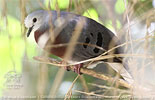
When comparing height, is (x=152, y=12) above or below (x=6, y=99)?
above

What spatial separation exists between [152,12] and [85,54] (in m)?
0.50

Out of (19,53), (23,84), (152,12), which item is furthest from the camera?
(19,53)

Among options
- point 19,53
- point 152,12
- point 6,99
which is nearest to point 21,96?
point 6,99

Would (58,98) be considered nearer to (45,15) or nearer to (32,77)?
(32,77)

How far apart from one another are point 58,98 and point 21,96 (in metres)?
0.19

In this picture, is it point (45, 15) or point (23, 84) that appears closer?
point (45, 15)

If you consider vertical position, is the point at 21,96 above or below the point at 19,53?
below

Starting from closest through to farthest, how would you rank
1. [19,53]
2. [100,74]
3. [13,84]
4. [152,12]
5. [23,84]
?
[152,12], [100,74], [13,84], [23,84], [19,53]

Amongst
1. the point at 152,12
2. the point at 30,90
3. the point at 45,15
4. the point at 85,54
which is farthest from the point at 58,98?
the point at 152,12

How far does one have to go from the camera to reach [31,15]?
Result: 39.6 inches

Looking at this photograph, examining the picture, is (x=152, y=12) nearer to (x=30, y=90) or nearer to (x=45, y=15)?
(x=45, y=15)

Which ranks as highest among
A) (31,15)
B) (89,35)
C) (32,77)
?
(31,15)

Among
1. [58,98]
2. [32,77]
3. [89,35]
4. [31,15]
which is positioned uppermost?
[31,15]

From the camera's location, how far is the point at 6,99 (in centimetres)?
111
